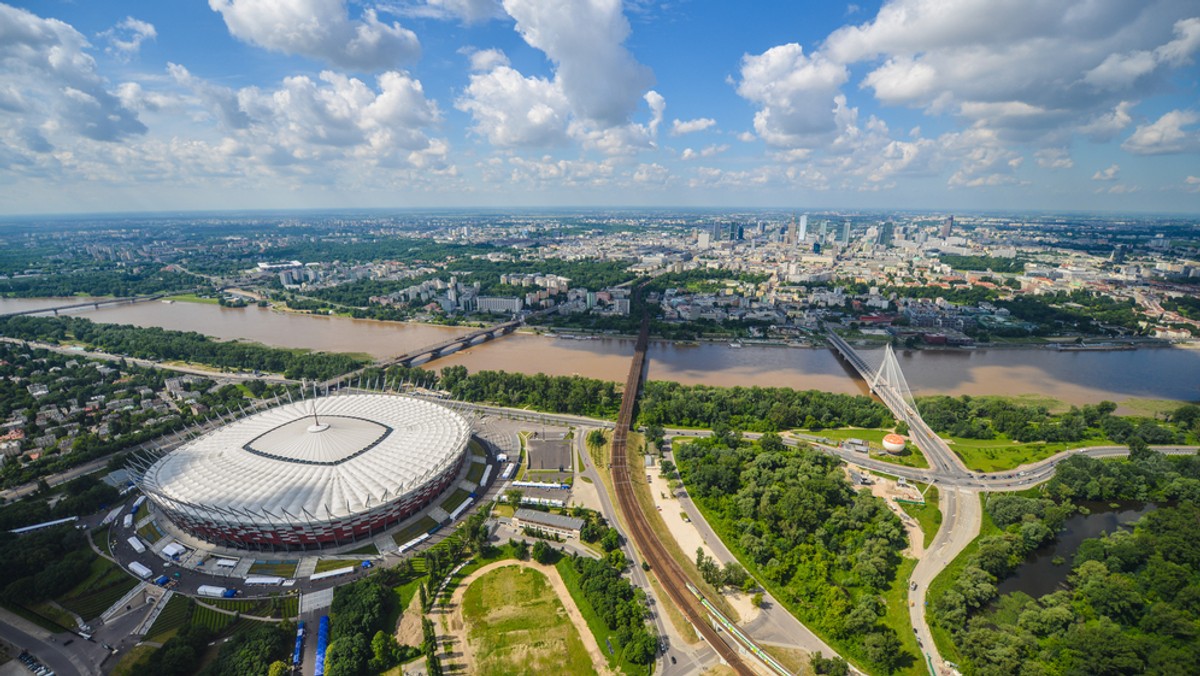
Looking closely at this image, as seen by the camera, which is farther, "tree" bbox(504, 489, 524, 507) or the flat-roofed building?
"tree" bbox(504, 489, 524, 507)

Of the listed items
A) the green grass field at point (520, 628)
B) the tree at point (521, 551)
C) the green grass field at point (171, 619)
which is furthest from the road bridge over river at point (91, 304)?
the green grass field at point (520, 628)

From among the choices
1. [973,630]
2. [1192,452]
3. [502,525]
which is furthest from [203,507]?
[1192,452]

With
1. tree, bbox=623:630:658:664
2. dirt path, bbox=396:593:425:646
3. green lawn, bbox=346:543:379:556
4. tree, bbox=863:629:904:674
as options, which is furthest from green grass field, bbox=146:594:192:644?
tree, bbox=863:629:904:674

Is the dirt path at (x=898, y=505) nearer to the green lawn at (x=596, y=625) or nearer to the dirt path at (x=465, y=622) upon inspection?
the green lawn at (x=596, y=625)

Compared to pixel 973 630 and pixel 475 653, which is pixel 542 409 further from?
pixel 973 630

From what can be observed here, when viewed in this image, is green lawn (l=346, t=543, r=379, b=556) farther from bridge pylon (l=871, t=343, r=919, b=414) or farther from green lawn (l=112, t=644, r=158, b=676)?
bridge pylon (l=871, t=343, r=919, b=414)
